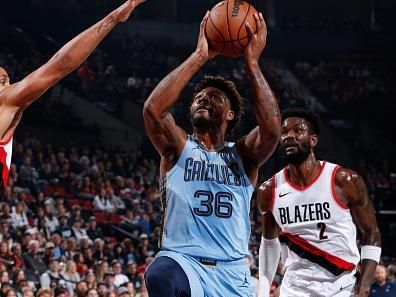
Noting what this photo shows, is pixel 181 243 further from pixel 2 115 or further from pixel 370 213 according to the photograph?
pixel 370 213

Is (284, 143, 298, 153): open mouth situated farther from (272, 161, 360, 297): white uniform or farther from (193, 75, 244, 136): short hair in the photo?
(193, 75, 244, 136): short hair

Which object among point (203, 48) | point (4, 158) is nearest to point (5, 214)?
point (4, 158)

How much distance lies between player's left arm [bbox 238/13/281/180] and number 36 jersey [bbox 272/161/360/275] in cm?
117

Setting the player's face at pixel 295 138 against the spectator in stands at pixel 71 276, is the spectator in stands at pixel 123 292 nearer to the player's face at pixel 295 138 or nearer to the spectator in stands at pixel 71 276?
the spectator in stands at pixel 71 276

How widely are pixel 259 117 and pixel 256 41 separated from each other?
50cm

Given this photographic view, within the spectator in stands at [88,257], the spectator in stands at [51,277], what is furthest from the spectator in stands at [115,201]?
the spectator in stands at [51,277]

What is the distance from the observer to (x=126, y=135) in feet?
76.3

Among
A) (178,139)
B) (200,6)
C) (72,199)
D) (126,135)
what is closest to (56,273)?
(72,199)

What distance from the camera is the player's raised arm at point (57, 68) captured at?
14.2 ft

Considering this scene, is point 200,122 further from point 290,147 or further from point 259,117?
point 290,147

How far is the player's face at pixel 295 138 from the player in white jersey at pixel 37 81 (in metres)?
1.84

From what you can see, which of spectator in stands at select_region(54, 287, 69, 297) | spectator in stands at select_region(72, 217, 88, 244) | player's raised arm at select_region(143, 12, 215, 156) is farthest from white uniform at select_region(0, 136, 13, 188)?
spectator in stands at select_region(72, 217, 88, 244)

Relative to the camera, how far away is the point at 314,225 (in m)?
5.89

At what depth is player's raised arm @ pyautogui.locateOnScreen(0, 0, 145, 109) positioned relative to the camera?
434 cm
